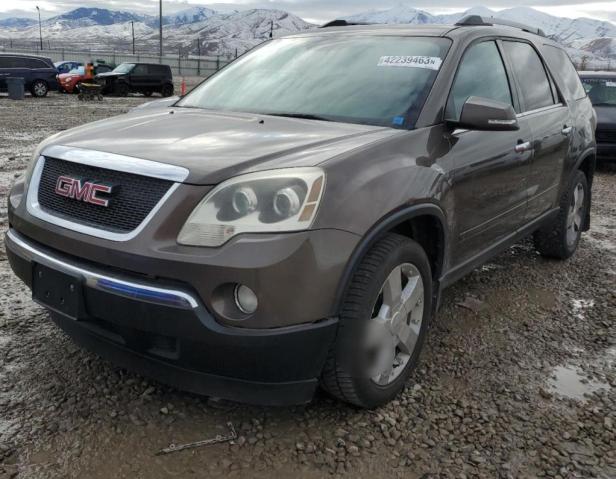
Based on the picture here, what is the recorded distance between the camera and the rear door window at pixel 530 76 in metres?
3.91

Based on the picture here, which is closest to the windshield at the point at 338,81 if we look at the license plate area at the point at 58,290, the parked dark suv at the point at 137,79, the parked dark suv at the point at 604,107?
the license plate area at the point at 58,290

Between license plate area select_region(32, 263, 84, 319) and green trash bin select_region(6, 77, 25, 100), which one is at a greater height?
license plate area select_region(32, 263, 84, 319)

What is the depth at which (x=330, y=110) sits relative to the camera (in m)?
3.10

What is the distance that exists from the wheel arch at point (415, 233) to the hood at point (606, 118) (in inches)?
302

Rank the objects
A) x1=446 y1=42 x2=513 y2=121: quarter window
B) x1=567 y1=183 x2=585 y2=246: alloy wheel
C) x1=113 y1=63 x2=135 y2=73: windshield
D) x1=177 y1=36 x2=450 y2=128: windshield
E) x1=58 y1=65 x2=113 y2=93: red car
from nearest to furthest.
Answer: x1=177 y1=36 x2=450 y2=128: windshield
x1=446 y1=42 x2=513 y2=121: quarter window
x1=567 y1=183 x2=585 y2=246: alloy wheel
x1=58 y1=65 x2=113 y2=93: red car
x1=113 y1=63 x2=135 y2=73: windshield

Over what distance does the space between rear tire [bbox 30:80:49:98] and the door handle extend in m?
23.6

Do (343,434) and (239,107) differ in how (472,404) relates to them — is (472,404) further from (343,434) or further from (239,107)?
(239,107)

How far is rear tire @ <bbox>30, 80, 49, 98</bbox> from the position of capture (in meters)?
23.5

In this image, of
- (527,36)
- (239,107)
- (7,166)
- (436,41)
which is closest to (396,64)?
(436,41)

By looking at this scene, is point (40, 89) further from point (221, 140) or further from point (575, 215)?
point (221, 140)

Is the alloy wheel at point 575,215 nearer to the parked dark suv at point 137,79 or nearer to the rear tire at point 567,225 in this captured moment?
the rear tire at point 567,225

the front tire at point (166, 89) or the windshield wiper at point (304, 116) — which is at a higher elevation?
the windshield wiper at point (304, 116)

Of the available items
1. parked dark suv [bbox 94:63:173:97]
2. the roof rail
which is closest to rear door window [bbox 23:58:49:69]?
parked dark suv [bbox 94:63:173:97]

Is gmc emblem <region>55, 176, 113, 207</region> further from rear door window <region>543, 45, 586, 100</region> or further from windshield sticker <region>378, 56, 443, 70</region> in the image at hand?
rear door window <region>543, 45, 586, 100</region>
